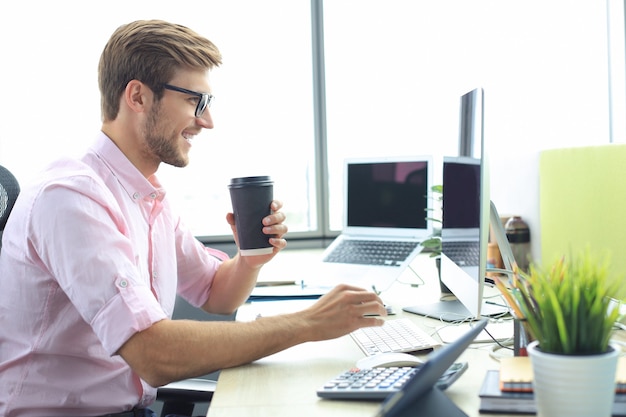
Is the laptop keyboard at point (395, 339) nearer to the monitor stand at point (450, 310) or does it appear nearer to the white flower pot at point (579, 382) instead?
the monitor stand at point (450, 310)

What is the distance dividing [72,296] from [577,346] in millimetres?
871

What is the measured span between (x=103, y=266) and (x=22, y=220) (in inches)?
9.5

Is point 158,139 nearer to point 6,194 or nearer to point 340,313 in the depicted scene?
point 6,194

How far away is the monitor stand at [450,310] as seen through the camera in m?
1.67

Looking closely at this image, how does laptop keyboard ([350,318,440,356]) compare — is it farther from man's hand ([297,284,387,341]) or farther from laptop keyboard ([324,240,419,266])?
laptop keyboard ([324,240,419,266])

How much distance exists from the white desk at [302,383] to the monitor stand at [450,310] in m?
0.10

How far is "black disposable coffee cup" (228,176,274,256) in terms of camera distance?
1.46m

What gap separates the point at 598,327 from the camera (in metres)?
0.77

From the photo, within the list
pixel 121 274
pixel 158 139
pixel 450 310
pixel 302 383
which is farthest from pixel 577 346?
pixel 158 139

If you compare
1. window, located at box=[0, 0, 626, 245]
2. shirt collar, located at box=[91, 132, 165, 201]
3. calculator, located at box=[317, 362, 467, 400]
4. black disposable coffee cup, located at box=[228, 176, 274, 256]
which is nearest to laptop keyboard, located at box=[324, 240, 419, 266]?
black disposable coffee cup, located at box=[228, 176, 274, 256]

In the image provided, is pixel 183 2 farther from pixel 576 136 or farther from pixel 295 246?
pixel 576 136

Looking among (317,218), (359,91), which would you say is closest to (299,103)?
(359,91)

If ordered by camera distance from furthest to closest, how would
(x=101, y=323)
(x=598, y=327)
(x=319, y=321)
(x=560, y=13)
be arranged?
(x=560, y=13), (x=319, y=321), (x=101, y=323), (x=598, y=327)

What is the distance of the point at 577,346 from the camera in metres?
0.78
